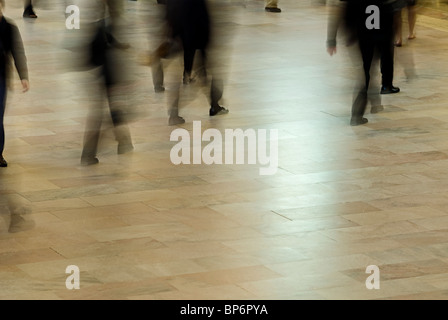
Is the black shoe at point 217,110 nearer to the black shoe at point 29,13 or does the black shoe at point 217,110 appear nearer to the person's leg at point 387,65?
the person's leg at point 387,65

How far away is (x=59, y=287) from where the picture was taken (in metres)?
7.65

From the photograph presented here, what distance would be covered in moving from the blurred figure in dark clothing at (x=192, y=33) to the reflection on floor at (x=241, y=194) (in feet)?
0.71

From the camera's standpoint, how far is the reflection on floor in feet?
25.8

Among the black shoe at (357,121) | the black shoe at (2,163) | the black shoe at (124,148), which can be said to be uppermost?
the black shoe at (2,163)

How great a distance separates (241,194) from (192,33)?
2.79m

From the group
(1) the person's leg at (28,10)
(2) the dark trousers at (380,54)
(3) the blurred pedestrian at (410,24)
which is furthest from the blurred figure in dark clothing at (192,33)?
(1) the person's leg at (28,10)

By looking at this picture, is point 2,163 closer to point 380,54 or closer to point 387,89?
point 380,54

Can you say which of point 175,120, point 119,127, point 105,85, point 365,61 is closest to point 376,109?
point 365,61

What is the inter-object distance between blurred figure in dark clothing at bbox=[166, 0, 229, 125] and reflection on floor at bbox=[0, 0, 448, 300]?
217 mm

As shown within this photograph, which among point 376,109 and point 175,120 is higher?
point 175,120

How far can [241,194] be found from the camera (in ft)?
32.3

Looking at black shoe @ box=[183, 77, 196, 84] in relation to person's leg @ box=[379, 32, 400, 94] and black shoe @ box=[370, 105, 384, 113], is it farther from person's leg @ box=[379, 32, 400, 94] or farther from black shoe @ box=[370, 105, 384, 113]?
person's leg @ box=[379, 32, 400, 94]

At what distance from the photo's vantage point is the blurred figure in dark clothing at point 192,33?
1172 centimetres

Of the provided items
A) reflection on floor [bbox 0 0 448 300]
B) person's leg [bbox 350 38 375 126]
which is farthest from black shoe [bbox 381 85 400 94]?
person's leg [bbox 350 38 375 126]
